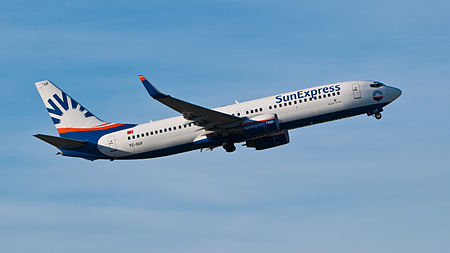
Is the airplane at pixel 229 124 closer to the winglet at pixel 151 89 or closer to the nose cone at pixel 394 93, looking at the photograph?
the nose cone at pixel 394 93

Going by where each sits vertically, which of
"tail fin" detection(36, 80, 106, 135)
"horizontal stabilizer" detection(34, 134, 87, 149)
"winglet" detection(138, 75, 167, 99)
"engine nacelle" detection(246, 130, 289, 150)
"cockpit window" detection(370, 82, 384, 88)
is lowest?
"engine nacelle" detection(246, 130, 289, 150)

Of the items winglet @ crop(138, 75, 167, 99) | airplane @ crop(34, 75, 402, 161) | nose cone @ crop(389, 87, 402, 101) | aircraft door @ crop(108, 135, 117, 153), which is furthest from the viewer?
aircraft door @ crop(108, 135, 117, 153)

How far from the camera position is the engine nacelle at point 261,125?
2790 inches

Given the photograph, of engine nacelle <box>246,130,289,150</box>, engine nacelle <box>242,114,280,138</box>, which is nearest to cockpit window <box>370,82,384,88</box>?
engine nacelle <box>246,130,289,150</box>

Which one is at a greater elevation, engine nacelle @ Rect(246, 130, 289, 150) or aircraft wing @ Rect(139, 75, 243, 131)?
aircraft wing @ Rect(139, 75, 243, 131)

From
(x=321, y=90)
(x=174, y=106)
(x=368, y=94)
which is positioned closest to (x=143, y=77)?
(x=174, y=106)

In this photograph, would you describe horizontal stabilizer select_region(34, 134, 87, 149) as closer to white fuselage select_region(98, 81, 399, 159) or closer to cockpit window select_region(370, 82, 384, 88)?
white fuselage select_region(98, 81, 399, 159)

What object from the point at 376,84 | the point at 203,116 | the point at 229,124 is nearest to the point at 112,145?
the point at 203,116

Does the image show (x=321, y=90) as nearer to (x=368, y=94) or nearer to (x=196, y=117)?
(x=368, y=94)

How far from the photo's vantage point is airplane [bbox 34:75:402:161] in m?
71.4

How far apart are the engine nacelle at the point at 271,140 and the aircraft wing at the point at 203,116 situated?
602 cm

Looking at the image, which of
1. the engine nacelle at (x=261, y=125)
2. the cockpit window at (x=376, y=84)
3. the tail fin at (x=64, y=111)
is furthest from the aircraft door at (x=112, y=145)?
the cockpit window at (x=376, y=84)

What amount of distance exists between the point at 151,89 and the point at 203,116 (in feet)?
26.8

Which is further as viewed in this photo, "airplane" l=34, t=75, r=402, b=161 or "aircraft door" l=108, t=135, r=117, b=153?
"aircraft door" l=108, t=135, r=117, b=153
